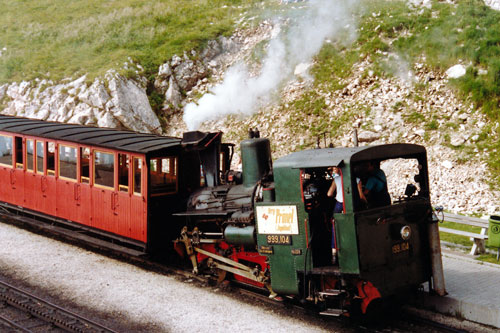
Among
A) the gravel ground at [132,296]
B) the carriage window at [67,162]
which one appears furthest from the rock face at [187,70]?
the gravel ground at [132,296]

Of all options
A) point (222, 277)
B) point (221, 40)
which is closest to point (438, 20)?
point (221, 40)

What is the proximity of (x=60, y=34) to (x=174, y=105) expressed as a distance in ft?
40.0

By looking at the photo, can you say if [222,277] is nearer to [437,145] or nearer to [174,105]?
[437,145]

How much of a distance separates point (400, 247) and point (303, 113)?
1347cm

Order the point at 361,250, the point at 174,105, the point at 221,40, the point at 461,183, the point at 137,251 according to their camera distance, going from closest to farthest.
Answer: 1. the point at 361,250
2. the point at 137,251
3. the point at 461,183
4. the point at 174,105
5. the point at 221,40

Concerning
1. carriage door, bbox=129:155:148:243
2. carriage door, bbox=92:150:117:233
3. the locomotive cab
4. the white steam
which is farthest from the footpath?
the white steam

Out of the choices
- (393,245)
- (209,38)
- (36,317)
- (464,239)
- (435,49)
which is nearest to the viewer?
(393,245)

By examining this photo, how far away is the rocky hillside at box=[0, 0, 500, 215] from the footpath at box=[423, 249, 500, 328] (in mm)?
4647

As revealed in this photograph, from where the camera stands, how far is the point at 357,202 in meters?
6.79

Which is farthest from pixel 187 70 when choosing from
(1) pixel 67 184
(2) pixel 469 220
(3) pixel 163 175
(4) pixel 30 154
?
(2) pixel 469 220

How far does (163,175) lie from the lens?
1052 centimetres

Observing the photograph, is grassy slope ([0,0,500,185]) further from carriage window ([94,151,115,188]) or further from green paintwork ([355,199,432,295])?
carriage window ([94,151,115,188])

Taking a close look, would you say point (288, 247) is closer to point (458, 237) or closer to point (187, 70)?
point (458, 237)

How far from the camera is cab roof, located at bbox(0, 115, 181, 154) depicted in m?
10.3
